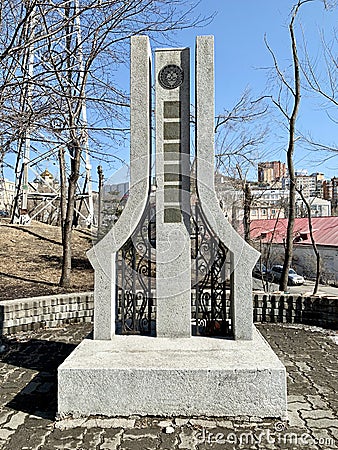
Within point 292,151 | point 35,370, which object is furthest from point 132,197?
point 292,151

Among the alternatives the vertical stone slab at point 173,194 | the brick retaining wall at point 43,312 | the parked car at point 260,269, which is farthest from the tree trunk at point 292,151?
the vertical stone slab at point 173,194

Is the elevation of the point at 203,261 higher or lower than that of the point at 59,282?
higher

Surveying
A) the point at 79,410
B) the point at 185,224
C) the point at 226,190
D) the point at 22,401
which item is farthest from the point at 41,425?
the point at 226,190

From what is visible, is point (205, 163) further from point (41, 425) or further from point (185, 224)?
point (41, 425)

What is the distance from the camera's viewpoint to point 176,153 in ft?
15.4

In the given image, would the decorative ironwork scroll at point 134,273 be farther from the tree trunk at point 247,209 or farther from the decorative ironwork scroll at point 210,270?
the tree trunk at point 247,209

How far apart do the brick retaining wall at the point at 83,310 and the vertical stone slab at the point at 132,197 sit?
99.6 inches

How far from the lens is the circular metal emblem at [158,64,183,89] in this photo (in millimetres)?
4750

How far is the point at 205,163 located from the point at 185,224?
0.69 m

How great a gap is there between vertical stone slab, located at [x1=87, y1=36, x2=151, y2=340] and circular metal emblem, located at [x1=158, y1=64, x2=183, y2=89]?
0.51 ft

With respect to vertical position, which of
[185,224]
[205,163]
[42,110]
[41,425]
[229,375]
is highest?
[42,110]

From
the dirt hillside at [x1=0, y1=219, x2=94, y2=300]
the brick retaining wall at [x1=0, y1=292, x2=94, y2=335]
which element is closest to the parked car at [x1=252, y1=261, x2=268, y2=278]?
the dirt hillside at [x1=0, y1=219, x2=94, y2=300]

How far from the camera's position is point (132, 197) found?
462cm

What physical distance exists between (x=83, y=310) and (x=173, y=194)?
3434mm
